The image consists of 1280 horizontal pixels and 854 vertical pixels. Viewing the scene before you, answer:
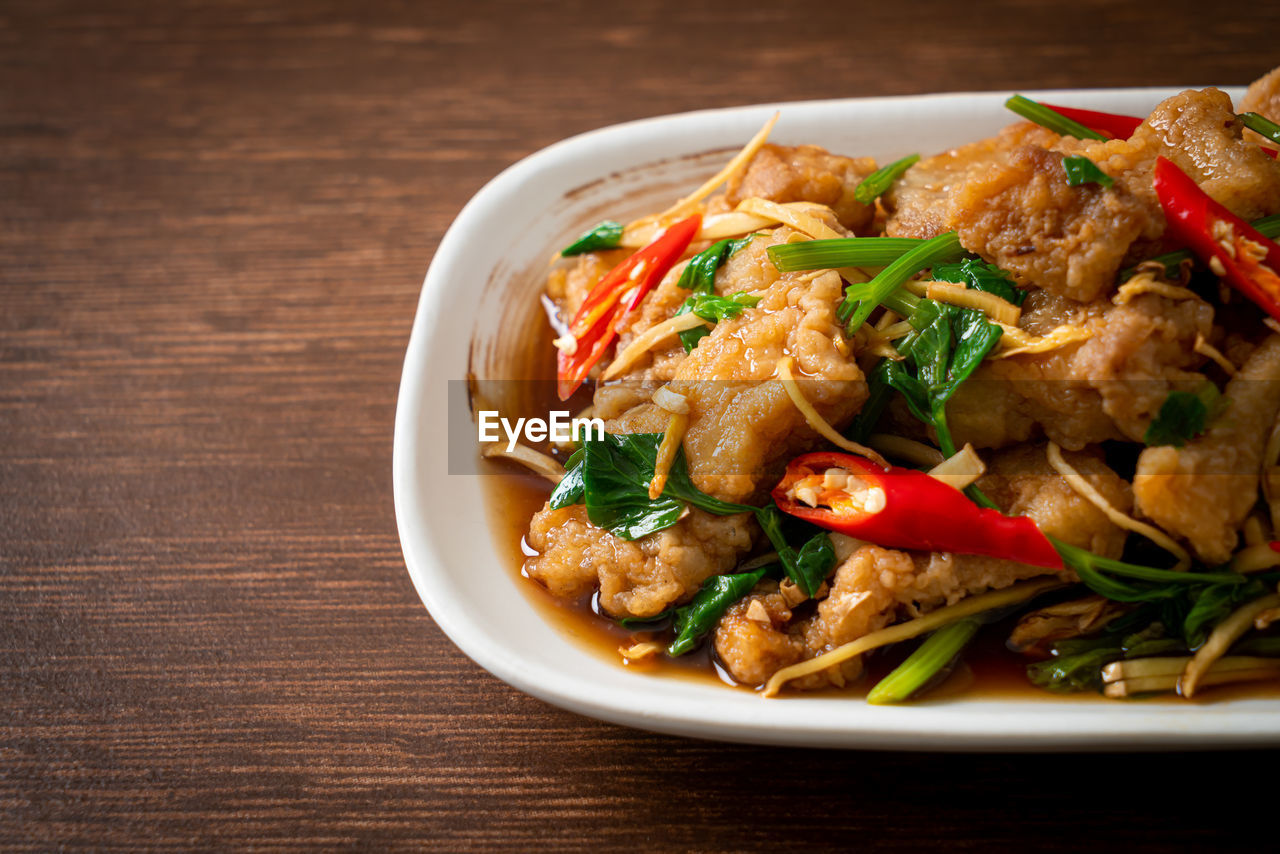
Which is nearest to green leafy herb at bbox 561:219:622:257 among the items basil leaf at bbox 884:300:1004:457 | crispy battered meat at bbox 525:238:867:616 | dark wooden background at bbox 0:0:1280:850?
crispy battered meat at bbox 525:238:867:616

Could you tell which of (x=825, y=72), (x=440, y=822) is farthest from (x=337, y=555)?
(x=825, y=72)

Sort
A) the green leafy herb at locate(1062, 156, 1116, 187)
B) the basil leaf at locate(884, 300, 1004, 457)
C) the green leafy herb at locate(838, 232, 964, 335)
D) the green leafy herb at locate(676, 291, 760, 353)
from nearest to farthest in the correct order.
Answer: the green leafy herb at locate(1062, 156, 1116, 187), the basil leaf at locate(884, 300, 1004, 457), the green leafy herb at locate(838, 232, 964, 335), the green leafy herb at locate(676, 291, 760, 353)

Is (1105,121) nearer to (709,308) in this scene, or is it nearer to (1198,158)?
(1198,158)

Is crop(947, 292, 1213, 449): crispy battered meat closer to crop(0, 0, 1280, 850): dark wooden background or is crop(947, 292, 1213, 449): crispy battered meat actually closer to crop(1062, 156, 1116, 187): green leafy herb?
crop(1062, 156, 1116, 187): green leafy herb

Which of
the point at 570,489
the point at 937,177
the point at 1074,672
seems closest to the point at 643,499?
the point at 570,489

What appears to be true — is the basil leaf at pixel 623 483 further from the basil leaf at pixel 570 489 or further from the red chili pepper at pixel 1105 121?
the red chili pepper at pixel 1105 121

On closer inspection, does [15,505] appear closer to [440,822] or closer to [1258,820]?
[440,822]

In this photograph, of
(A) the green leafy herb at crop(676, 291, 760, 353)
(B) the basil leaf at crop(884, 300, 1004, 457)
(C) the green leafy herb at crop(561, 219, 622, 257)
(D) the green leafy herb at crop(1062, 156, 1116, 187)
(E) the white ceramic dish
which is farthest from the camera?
(C) the green leafy herb at crop(561, 219, 622, 257)
